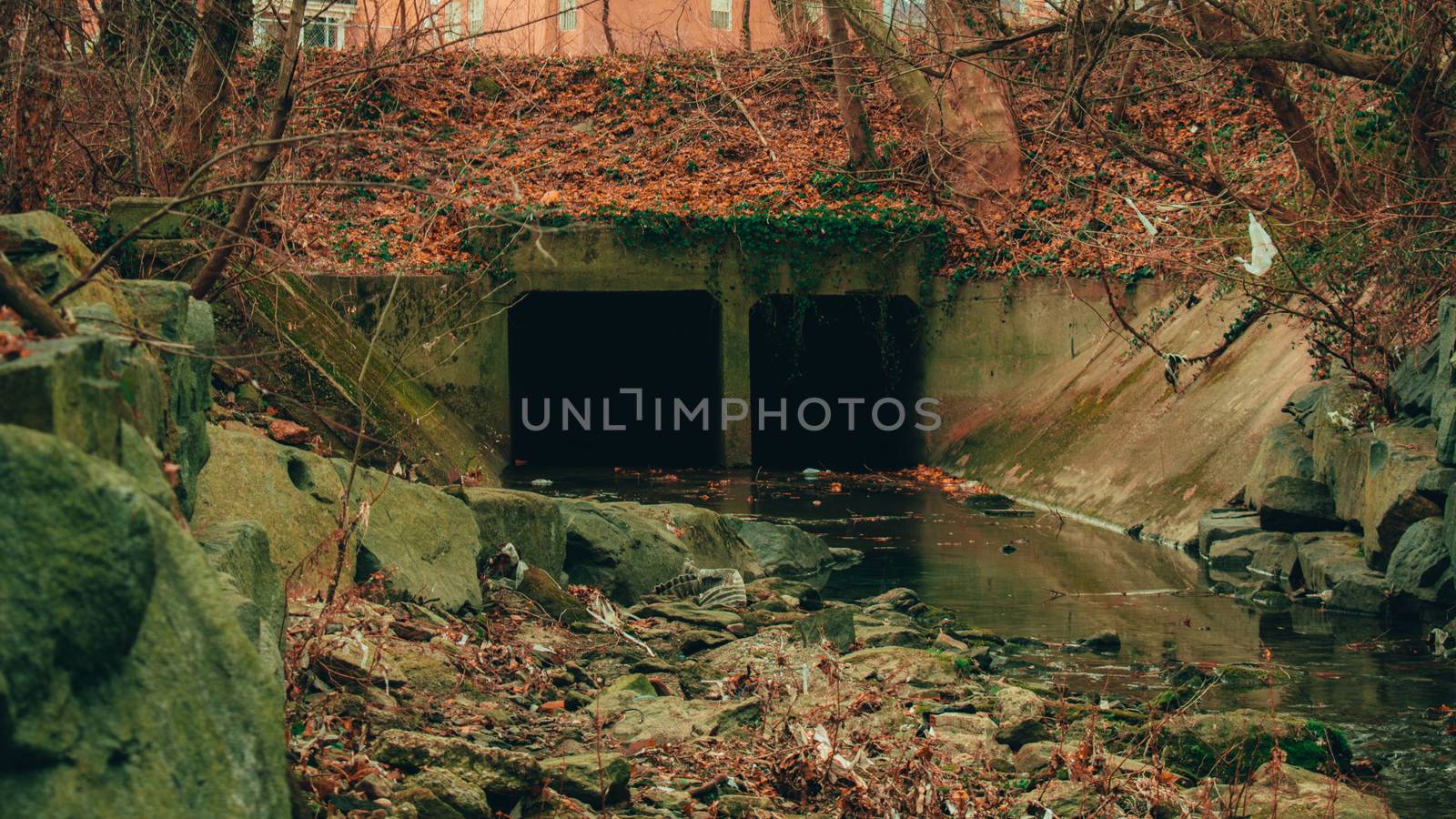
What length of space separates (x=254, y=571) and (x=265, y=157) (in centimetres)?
386

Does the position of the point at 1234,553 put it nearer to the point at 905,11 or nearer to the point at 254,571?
the point at 905,11

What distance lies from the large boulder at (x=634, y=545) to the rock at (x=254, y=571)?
5.26 metres

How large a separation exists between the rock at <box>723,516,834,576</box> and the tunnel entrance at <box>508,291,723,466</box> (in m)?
9.79

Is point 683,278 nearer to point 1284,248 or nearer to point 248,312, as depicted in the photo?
point 1284,248

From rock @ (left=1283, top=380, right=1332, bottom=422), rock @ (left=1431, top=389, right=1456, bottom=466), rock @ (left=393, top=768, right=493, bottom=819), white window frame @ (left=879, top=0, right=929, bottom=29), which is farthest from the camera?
rock @ (left=1283, top=380, right=1332, bottom=422)

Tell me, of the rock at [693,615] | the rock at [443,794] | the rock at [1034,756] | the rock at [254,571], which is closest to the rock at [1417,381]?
→ the rock at [693,615]

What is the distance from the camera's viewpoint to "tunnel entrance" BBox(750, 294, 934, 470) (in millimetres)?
21094

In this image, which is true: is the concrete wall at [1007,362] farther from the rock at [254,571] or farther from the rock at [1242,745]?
the rock at [254,571]

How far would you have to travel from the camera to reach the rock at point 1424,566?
31.0 ft

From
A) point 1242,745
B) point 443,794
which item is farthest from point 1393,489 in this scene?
point 443,794

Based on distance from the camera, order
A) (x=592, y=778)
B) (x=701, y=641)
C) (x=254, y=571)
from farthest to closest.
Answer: (x=701, y=641), (x=592, y=778), (x=254, y=571)

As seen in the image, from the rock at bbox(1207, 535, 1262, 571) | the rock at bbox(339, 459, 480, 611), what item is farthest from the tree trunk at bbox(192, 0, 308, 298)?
the rock at bbox(1207, 535, 1262, 571)

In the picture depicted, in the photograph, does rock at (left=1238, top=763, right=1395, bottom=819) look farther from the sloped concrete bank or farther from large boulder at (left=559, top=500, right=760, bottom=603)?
the sloped concrete bank

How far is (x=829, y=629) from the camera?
855 centimetres
